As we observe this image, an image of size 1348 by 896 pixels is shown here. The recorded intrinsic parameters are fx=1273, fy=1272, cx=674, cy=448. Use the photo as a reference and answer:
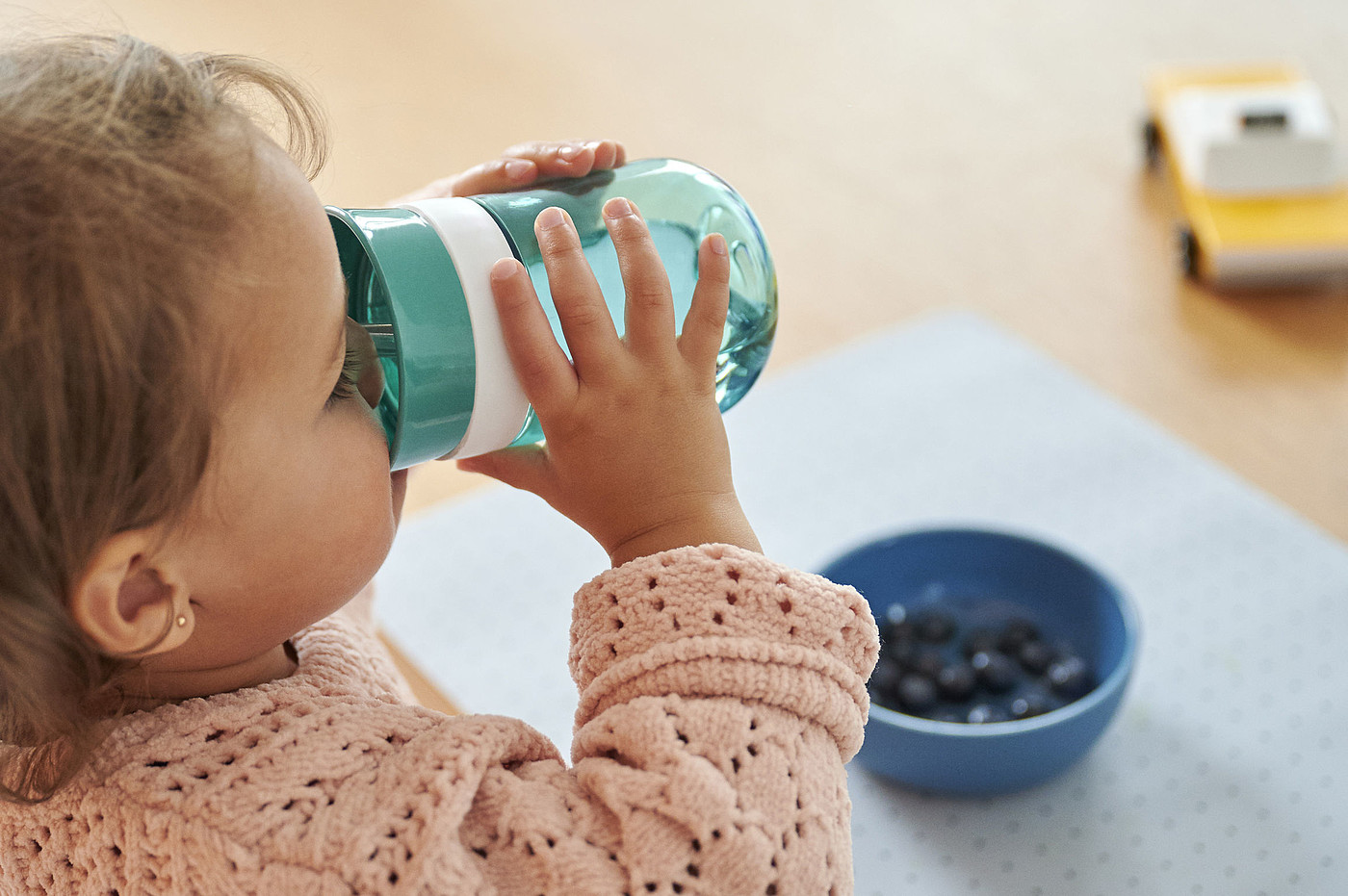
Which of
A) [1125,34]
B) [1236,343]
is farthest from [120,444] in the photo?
[1125,34]

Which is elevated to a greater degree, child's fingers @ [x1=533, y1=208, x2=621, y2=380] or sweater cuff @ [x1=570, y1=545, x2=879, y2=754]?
child's fingers @ [x1=533, y1=208, x2=621, y2=380]

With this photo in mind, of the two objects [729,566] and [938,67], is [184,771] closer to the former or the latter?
[729,566]

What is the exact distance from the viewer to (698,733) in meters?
0.43

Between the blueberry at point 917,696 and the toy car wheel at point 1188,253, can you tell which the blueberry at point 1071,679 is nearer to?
the blueberry at point 917,696

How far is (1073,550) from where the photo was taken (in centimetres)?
81

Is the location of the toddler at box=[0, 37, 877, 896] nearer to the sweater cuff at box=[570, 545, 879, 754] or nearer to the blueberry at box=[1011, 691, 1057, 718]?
the sweater cuff at box=[570, 545, 879, 754]

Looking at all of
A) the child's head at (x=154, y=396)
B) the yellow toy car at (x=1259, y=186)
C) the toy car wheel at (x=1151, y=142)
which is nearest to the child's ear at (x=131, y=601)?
the child's head at (x=154, y=396)

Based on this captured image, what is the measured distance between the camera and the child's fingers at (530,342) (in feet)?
1.45

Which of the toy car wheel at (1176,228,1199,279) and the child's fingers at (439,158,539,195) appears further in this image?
the toy car wheel at (1176,228,1199,279)

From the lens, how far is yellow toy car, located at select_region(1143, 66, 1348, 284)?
1.18 metres

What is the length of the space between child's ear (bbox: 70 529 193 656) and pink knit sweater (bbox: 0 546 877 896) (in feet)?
0.17

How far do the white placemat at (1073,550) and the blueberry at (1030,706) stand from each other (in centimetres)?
4

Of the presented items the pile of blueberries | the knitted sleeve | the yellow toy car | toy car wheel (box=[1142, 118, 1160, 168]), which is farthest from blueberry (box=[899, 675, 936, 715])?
toy car wheel (box=[1142, 118, 1160, 168])

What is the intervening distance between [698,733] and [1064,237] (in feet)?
3.31
